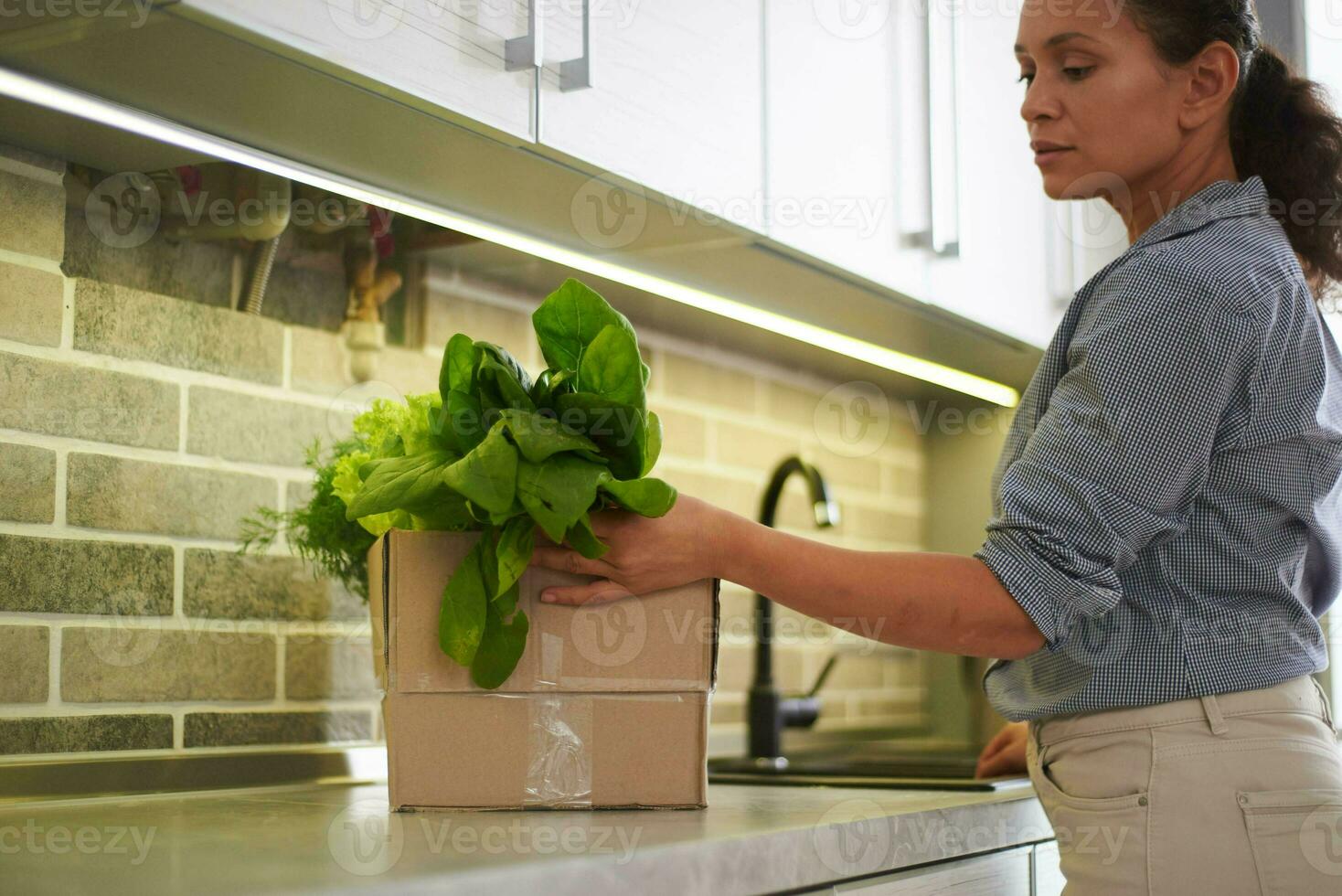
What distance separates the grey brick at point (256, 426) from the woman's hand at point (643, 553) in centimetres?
53

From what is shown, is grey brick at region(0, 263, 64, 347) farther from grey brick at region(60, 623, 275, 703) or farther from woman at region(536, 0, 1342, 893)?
woman at region(536, 0, 1342, 893)

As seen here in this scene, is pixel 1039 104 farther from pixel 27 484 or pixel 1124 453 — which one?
pixel 27 484

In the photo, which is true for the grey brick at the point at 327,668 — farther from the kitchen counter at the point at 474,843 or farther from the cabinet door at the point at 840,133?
the cabinet door at the point at 840,133

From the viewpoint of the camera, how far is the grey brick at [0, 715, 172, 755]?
1155 mm

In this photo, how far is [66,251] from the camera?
1.24 metres

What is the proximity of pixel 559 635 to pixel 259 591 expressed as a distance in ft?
1.73

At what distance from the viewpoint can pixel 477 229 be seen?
1390mm

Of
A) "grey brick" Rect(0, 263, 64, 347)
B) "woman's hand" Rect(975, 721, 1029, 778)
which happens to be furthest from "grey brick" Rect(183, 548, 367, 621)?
"woman's hand" Rect(975, 721, 1029, 778)

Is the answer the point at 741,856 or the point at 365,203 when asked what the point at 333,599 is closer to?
the point at 365,203

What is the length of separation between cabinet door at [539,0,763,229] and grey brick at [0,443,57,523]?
0.53m

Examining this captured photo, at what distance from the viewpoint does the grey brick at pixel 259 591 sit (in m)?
1.33

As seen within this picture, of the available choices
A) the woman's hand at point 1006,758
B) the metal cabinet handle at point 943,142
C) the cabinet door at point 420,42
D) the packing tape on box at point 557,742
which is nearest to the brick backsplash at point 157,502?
the cabinet door at point 420,42

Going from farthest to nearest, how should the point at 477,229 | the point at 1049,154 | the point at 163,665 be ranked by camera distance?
the point at 477,229 → the point at 163,665 → the point at 1049,154

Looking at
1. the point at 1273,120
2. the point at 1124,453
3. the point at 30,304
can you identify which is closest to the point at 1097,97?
the point at 1273,120
